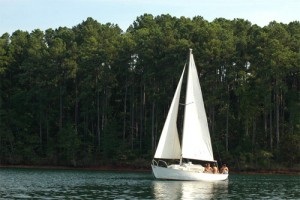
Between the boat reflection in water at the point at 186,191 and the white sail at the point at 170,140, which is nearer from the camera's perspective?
the boat reflection in water at the point at 186,191

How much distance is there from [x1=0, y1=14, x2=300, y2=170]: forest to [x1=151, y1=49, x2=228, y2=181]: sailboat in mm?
18670

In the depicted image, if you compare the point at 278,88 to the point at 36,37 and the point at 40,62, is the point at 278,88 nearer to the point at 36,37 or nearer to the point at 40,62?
the point at 40,62

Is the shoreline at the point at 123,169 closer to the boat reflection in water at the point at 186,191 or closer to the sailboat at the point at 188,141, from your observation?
the sailboat at the point at 188,141

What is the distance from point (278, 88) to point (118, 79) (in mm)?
22884

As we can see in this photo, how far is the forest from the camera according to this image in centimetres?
7194

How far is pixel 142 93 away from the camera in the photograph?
83.1 meters

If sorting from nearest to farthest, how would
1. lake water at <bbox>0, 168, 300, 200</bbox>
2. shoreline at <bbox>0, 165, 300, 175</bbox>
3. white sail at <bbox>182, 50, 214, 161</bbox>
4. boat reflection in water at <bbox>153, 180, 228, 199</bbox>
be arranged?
lake water at <bbox>0, 168, 300, 200</bbox> < boat reflection in water at <bbox>153, 180, 228, 199</bbox> < white sail at <bbox>182, 50, 214, 161</bbox> < shoreline at <bbox>0, 165, 300, 175</bbox>

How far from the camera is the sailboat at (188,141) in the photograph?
165 ft

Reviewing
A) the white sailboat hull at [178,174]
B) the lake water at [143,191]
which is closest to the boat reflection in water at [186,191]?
the lake water at [143,191]

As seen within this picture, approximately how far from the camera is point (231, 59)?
2896 inches

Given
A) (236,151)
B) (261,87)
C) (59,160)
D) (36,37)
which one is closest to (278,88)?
(261,87)

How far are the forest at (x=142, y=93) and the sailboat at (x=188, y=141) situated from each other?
18.7 metres

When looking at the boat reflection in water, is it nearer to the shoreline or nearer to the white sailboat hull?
the white sailboat hull

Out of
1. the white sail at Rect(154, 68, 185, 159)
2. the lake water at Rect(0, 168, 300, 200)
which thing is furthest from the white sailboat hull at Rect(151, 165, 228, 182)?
the lake water at Rect(0, 168, 300, 200)
